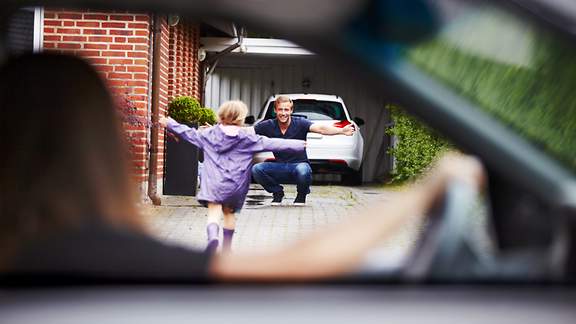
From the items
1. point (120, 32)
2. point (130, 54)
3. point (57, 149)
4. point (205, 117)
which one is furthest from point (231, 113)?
point (205, 117)

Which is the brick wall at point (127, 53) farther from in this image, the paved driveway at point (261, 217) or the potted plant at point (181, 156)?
the potted plant at point (181, 156)

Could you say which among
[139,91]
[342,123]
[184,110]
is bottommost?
[342,123]

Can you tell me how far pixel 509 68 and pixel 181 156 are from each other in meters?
9.44

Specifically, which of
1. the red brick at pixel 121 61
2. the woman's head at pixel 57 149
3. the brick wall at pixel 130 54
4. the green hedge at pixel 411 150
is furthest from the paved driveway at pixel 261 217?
the woman's head at pixel 57 149

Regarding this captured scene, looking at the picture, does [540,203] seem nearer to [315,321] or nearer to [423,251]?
[423,251]

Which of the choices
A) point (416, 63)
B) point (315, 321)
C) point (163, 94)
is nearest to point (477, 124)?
point (416, 63)

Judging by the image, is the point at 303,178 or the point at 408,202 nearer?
the point at 408,202

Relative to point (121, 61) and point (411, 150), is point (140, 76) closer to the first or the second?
point (121, 61)

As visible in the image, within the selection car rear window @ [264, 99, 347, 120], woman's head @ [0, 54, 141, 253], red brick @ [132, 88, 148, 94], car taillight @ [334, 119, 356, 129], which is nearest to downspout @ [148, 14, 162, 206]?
red brick @ [132, 88, 148, 94]

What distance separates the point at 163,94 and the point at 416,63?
28.8 ft

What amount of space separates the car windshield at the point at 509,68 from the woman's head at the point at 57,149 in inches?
22.7

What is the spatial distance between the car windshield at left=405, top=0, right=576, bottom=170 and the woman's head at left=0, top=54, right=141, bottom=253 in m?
0.58

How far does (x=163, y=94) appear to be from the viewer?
33.1ft

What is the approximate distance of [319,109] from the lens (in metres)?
13.2
